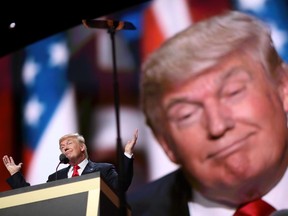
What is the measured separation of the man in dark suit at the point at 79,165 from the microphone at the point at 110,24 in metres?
0.65

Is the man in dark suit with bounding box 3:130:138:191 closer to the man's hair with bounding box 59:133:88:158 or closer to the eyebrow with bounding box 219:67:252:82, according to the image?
the man's hair with bounding box 59:133:88:158

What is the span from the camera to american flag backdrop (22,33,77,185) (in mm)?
3527

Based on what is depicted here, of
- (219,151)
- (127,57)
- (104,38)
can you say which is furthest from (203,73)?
(104,38)

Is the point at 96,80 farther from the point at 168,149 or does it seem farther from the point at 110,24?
the point at 168,149

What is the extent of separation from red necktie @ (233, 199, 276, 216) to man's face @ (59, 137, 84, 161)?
102 cm

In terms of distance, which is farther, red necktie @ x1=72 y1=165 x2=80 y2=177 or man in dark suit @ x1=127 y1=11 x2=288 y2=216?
red necktie @ x1=72 y1=165 x2=80 y2=177

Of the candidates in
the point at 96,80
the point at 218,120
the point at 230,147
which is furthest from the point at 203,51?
the point at 96,80

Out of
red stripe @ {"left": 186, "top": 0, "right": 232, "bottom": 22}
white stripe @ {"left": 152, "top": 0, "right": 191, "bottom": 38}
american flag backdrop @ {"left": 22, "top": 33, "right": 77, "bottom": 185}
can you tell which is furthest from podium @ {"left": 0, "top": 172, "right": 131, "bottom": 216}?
red stripe @ {"left": 186, "top": 0, "right": 232, "bottom": 22}

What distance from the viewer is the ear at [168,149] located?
9.59 feet

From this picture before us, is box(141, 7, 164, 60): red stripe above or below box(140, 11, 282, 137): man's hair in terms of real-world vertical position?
above

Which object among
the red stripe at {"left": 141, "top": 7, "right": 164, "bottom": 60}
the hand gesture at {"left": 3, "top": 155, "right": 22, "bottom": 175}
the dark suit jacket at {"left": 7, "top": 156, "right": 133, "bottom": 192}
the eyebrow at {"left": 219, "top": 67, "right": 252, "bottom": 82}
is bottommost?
the dark suit jacket at {"left": 7, "top": 156, "right": 133, "bottom": 192}

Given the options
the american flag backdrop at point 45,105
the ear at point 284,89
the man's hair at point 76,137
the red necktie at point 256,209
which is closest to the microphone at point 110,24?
the american flag backdrop at point 45,105

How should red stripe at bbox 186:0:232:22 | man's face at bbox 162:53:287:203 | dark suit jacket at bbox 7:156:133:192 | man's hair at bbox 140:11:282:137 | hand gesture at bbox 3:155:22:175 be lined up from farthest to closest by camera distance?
hand gesture at bbox 3:155:22:175 < red stripe at bbox 186:0:232:22 < dark suit jacket at bbox 7:156:133:192 < man's hair at bbox 140:11:282:137 < man's face at bbox 162:53:287:203

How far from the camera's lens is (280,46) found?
2959 millimetres
